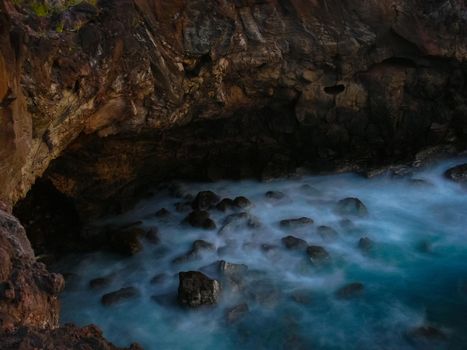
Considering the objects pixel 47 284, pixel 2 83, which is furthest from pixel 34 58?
pixel 47 284

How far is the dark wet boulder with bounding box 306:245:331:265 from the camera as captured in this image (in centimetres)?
788

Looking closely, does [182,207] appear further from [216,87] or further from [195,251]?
[216,87]

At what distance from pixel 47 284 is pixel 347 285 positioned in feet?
14.0

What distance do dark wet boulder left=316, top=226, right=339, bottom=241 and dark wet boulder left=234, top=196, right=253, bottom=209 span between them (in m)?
1.44

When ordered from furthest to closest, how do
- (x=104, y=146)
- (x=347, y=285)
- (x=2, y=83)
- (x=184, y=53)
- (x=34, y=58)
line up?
(x=104, y=146), (x=184, y=53), (x=347, y=285), (x=34, y=58), (x=2, y=83)

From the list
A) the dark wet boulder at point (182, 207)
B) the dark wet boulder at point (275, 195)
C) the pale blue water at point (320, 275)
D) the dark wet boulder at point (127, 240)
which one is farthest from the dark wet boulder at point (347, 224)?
the dark wet boulder at point (127, 240)

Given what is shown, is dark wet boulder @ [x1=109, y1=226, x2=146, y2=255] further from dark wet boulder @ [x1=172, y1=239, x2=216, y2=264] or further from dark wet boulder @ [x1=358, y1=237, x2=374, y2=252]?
dark wet boulder @ [x1=358, y1=237, x2=374, y2=252]

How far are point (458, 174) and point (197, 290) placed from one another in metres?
5.38

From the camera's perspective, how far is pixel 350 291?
23.6ft

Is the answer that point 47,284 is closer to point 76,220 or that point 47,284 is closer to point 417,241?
point 76,220

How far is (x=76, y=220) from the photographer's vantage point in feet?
30.9

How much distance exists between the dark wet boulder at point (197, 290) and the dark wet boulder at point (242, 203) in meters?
2.39

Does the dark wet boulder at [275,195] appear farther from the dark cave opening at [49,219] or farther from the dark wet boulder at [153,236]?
the dark cave opening at [49,219]

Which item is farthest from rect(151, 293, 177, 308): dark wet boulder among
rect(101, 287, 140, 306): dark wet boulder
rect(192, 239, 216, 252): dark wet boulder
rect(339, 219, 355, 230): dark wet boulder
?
rect(339, 219, 355, 230): dark wet boulder
